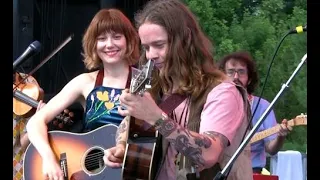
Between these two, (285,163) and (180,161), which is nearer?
(180,161)

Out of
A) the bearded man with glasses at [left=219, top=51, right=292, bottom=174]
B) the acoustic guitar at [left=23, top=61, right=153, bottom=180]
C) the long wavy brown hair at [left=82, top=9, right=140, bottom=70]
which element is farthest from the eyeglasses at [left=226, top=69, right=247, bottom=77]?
the acoustic guitar at [left=23, top=61, right=153, bottom=180]

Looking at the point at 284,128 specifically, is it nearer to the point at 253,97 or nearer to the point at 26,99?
the point at 253,97

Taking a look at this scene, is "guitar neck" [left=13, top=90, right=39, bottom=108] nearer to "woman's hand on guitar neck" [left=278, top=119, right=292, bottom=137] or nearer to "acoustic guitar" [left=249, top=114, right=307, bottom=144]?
"acoustic guitar" [left=249, top=114, right=307, bottom=144]

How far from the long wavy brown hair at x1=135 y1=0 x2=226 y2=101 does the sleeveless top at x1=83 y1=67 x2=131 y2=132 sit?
711 mm

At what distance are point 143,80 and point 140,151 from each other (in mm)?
280

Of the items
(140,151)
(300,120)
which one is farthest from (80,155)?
(300,120)

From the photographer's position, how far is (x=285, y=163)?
395 centimetres

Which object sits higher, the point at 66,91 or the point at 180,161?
the point at 66,91

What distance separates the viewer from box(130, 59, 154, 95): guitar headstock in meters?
2.07

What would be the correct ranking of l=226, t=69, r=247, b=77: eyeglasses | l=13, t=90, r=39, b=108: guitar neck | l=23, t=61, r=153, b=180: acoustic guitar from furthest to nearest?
l=226, t=69, r=247, b=77: eyeglasses
l=13, t=90, r=39, b=108: guitar neck
l=23, t=61, r=153, b=180: acoustic guitar
